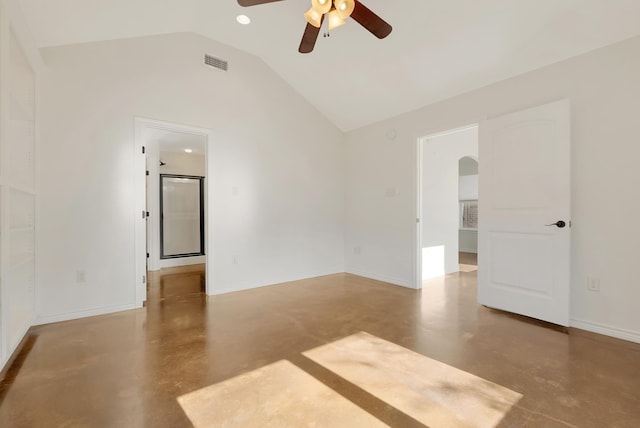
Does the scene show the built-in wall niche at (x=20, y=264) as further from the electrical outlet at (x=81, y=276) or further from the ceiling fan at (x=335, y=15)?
the ceiling fan at (x=335, y=15)

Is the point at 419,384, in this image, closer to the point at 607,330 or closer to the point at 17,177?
the point at 607,330

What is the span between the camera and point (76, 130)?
9.85 ft

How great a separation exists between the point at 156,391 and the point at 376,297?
260cm

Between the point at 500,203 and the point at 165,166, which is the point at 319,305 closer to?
the point at 500,203

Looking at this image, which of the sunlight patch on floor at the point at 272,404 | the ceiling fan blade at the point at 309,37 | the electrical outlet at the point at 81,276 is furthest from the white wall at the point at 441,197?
the electrical outlet at the point at 81,276

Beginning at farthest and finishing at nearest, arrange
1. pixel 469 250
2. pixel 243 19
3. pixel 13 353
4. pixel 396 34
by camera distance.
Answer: pixel 469 250, pixel 243 19, pixel 396 34, pixel 13 353

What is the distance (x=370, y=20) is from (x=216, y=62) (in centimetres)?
245

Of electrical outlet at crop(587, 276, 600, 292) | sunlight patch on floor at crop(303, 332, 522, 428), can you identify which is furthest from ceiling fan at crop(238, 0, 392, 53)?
electrical outlet at crop(587, 276, 600, 292)

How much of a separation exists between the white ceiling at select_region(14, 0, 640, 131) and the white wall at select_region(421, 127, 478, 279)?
1178 mm

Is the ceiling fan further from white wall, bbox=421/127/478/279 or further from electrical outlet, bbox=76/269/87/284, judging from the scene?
electrical outlet, bbox=76/269/87/284

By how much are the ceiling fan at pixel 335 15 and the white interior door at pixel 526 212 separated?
1773 mm

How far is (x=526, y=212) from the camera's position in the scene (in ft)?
9.68

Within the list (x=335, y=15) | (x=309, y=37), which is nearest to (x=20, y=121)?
(x=309, y=37)

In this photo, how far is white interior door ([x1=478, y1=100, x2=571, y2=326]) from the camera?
2717 millimetres
